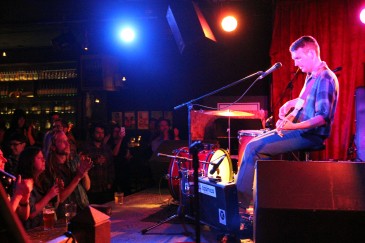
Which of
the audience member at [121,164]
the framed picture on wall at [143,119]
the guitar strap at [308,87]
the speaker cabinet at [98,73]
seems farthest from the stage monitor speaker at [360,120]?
the speaker cabinet at [98,73]

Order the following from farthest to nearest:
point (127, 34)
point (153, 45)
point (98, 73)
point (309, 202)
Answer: point (153, 45) → point (98, 73) → point (127, 34) → point (309, 202)

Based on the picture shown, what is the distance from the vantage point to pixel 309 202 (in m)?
2.49

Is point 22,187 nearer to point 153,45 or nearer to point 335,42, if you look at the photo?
point 335,42

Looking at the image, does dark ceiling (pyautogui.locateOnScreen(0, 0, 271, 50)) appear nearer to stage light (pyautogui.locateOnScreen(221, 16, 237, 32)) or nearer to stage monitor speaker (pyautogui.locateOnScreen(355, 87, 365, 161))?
stage light (pyautogui.locateOnScreen(221, 16, 237, 32))

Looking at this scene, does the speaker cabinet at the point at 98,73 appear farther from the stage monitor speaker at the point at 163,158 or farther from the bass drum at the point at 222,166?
the bass drum at the point at 222,166

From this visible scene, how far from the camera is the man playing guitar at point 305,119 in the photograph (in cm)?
345

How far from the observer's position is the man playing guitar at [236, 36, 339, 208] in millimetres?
3453

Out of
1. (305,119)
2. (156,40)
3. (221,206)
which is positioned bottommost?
(221,206)

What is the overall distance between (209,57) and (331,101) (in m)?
5.16

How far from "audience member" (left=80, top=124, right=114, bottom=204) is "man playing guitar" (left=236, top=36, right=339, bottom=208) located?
10.8ft

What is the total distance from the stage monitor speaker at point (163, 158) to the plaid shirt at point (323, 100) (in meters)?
2.86

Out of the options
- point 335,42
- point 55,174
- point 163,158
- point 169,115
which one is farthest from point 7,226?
point 169,115

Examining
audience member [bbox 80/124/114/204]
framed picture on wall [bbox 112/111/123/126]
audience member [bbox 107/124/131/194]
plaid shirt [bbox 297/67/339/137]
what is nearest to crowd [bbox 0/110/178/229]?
audience member [bbox 80/124/114/204]

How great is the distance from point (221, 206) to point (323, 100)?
1377 millimetres
